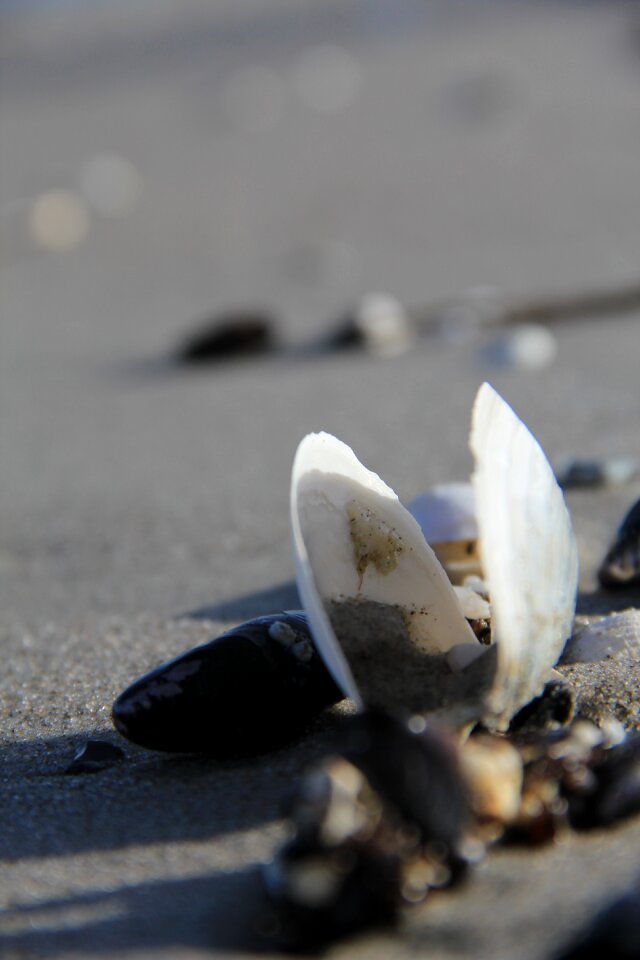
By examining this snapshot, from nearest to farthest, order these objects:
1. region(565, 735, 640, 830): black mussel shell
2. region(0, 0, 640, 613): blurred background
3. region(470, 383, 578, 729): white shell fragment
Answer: region(565, 735, 640, 830): black mussel shell, region(470, 383, 578, 729): white shell fragment, region(0, 0, 640, 613): blurred background

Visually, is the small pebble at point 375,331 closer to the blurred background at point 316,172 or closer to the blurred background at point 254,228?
the blurred background at point 254,228

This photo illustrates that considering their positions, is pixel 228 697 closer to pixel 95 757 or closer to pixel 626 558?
pixel 95 757

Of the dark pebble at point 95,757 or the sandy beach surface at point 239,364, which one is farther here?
the dark pebble at point 95,757

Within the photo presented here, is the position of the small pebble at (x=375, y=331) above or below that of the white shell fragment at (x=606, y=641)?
below

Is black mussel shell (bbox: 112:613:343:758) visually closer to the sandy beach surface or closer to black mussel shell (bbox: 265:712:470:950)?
the sandy beach surface

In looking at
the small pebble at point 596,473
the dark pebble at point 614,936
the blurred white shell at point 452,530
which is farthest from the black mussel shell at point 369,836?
the small pebble at point 596,473

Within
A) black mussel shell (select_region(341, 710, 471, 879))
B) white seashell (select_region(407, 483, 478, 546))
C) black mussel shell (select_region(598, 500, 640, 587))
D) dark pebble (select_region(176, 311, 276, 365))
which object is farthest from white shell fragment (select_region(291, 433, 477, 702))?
dark pebble (select_region(176, 311, 276, 365))

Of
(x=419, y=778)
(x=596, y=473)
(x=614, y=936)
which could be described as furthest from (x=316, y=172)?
(x=614, y=936)
